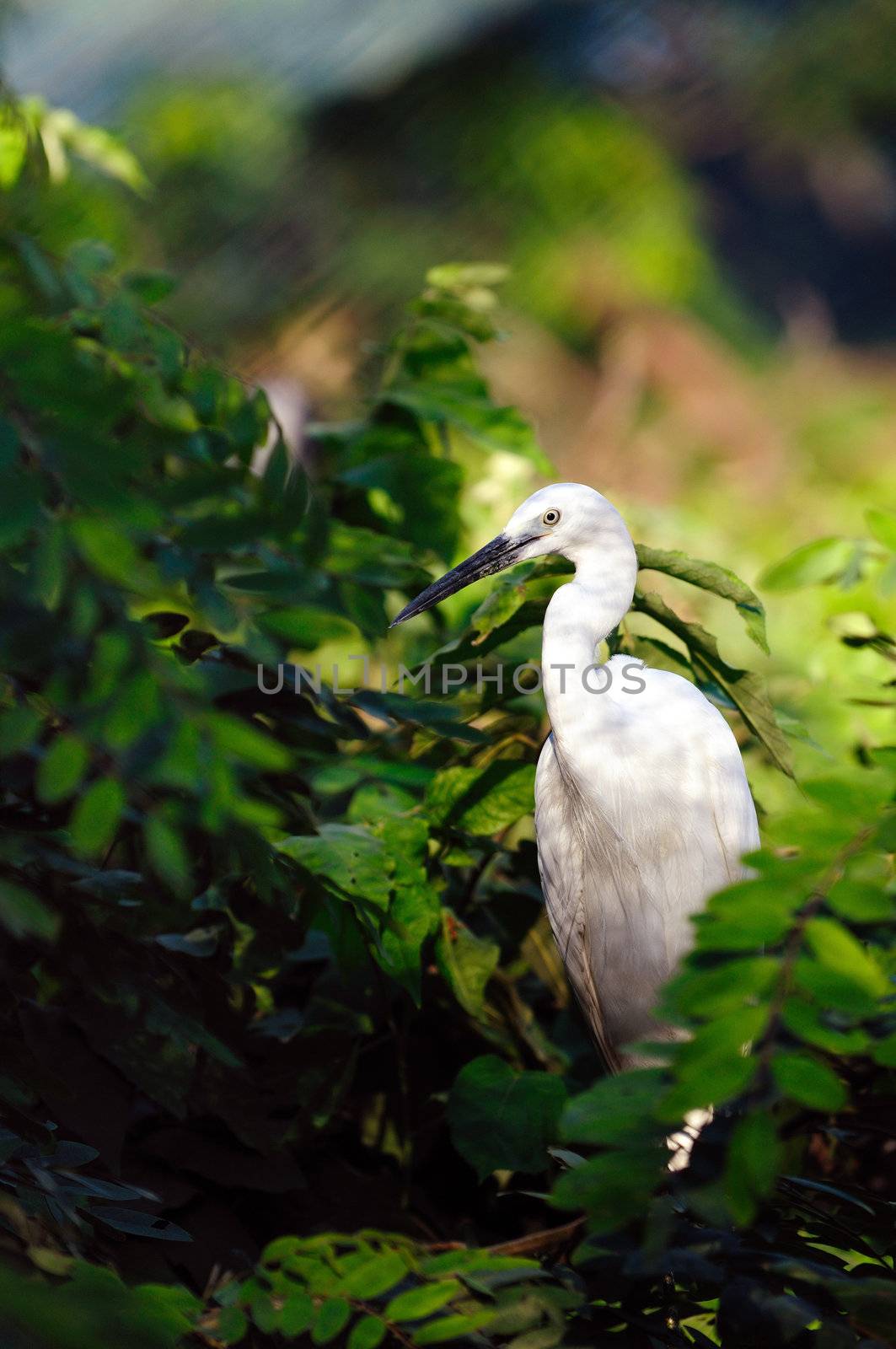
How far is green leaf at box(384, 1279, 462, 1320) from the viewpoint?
698 mm

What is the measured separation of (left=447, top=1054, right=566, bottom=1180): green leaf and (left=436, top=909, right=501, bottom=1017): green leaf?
77mm

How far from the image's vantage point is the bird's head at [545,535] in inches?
53.3

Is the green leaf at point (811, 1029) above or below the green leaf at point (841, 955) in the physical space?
below

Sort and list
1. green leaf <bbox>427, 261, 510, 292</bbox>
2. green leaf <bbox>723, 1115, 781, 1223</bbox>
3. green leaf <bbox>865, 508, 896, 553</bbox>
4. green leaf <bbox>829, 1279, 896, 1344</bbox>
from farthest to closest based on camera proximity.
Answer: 1. green leaf <bbox>427, 261, 510, 292</bbox>
2. green leaf <bbox>865, 508, 896, 553</bbox>
3. green leaf <bbox>829, 1279, 896, 1344</bbox>
4. green leaf <bbox>723, 1115, 781, 1223</bbox>

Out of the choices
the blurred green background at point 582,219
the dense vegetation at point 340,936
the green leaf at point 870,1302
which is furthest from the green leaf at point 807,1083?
the blurred green background at point 582,219

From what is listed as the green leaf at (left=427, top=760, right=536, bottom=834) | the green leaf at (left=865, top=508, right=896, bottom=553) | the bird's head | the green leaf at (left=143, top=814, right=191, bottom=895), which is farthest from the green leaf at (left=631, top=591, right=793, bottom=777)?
the green leaf at (left=143, top=814, right=191, bottom=895)

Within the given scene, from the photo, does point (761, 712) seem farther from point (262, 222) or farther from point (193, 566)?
point (262, 222)

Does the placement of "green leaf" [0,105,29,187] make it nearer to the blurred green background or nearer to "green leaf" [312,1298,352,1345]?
the blurred green background

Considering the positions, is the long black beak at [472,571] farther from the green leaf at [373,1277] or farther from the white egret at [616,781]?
the green leaf at [373,1277]

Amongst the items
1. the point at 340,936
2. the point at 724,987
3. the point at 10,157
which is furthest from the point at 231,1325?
the point at 10,157

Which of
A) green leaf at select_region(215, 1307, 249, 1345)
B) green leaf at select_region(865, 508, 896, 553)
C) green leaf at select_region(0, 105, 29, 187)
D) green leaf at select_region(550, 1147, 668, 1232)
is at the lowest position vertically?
green leaf at select_region(215, 1307, 249, 1345)

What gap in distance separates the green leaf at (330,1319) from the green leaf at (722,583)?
0.79 m

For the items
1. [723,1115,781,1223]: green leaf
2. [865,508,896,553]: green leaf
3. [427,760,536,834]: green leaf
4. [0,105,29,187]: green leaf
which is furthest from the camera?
[865,508,896,553]: green leaf

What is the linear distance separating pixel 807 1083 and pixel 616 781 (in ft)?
2.50
